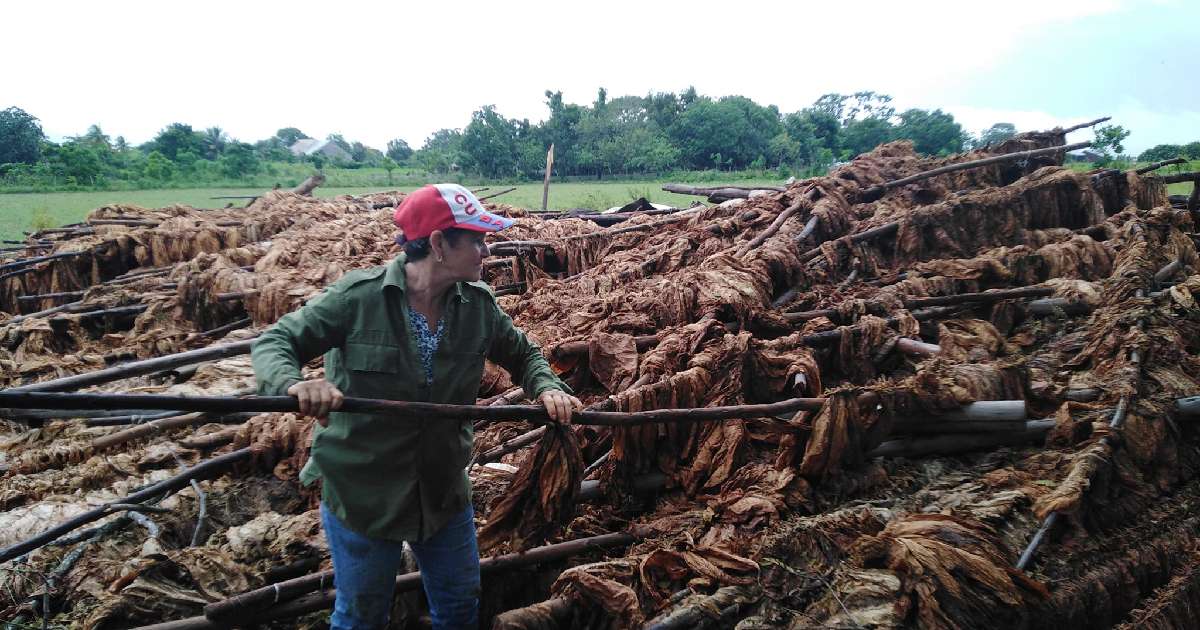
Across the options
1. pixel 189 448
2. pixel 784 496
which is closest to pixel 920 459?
pixel 784 496

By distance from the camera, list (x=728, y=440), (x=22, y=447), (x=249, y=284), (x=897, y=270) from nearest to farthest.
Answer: (x=728, y=440), (x=22, y=447), (x=897, y=270), (x=249, y=284)

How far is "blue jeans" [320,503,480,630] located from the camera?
2291 mm

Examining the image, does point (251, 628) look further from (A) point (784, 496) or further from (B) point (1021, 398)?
(B) point (1021, 398)

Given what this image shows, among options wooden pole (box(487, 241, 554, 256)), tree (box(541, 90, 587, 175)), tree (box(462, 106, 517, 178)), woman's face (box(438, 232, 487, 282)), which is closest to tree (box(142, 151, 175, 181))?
tree (box(462, 106, 517, 178))

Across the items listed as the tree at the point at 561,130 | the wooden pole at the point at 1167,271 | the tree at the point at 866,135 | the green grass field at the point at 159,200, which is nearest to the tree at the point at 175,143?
the green grass field at the point at 159,200

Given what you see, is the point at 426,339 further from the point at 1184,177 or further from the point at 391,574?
the point at 1184,177

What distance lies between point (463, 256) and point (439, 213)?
0.55 feet

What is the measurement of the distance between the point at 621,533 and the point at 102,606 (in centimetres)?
229

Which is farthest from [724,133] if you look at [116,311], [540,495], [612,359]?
[540,495]

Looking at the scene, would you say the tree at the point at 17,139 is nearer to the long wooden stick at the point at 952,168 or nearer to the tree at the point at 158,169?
the tree at the point at 158,169

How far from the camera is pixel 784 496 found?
10.3 ft

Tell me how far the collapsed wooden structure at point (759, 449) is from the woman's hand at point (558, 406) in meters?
0.09

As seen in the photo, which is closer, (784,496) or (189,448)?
(784,496)

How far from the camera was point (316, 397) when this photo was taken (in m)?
1.87
